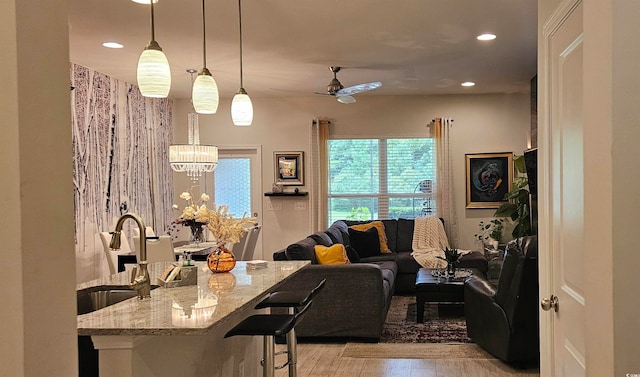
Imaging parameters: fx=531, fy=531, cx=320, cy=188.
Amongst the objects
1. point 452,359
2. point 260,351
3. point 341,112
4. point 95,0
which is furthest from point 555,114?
point 341,112

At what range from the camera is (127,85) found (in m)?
6.91

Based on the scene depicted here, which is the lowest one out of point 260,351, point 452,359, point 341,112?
point 452,359

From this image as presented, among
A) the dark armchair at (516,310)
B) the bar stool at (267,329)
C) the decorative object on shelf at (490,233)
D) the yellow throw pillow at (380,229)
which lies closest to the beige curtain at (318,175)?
the yellow throw pillow at (380,229)

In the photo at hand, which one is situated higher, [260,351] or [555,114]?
[555,114]

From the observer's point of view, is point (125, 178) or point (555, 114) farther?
point (125, 178)

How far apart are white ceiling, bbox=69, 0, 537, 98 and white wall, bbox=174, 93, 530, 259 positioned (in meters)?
Result: 0.89

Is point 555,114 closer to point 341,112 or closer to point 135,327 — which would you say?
point 135,327

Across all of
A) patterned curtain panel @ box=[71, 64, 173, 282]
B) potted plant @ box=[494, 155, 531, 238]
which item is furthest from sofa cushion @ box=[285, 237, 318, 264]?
potted plant @ box=[494, 155, 531, 238]

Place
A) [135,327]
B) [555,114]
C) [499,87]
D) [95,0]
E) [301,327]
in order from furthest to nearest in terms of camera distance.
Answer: [499,87], [301,327], [95,0], [555,114], [135,327]

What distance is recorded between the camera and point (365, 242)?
7.32 metres

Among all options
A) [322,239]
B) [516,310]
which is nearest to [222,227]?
[516,310]

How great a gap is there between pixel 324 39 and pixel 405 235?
146 inches

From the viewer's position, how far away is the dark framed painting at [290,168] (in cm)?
820

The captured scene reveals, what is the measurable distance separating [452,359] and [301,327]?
4.53 ft
